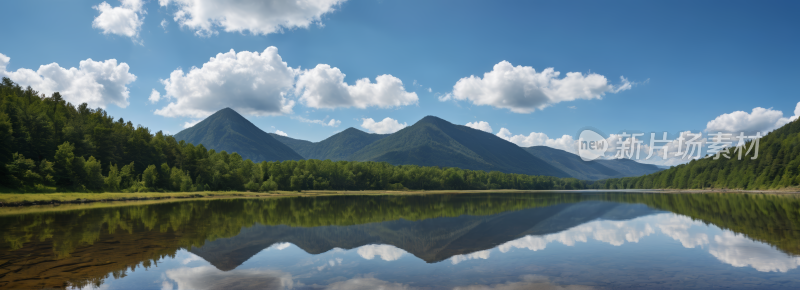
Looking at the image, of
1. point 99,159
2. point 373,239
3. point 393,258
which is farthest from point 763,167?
point 99,159

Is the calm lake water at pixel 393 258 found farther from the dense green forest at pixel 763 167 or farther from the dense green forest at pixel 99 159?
the dense green forest at pixel 763 167

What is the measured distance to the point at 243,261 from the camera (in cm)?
1680

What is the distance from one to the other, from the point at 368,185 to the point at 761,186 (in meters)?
152

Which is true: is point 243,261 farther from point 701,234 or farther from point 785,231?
point 785,231

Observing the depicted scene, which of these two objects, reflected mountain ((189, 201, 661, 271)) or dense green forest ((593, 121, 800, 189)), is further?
dense green forest ((593, 121, 800, 189))

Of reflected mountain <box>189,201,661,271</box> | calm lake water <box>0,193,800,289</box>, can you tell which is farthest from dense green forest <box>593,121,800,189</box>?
reflected mountain <box>189,201,661,271</box>

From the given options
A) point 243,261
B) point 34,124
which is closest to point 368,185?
point 34,124

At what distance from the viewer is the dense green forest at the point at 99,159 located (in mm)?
67062

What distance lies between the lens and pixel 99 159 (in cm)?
8806

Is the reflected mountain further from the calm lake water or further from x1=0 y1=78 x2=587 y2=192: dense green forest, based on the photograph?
x1=0 y1=78 x2=587 y2=192: dense green forest

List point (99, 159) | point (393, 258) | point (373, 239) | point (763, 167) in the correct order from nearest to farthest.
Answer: point (393, 258)
point (373, 239)
point (99, 159)
point (763, 167)

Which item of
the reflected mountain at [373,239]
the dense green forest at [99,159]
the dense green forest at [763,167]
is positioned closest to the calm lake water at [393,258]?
the reflected mountain at [373,239]

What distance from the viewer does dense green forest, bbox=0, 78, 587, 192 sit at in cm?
6706

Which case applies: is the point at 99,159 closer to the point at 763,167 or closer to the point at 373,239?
the point at 373,239
